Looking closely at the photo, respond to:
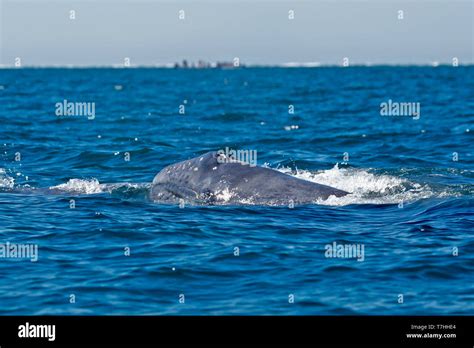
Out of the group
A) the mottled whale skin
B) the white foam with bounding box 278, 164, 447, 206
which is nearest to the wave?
the white foam with bounding box 278, 164, 447, 206

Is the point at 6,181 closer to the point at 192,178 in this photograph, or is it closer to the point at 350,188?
the point at 192,178

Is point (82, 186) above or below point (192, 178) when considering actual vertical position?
below

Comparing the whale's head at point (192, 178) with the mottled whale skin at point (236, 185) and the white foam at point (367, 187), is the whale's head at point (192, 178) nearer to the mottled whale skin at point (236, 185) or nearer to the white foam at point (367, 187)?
the mottled whale skin at point (236, 185)

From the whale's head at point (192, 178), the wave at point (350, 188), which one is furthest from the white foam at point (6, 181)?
the whale's head at point (192, 178)

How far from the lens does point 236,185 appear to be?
1689cm

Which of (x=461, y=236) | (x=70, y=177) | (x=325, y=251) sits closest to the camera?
(x=325, y=251)

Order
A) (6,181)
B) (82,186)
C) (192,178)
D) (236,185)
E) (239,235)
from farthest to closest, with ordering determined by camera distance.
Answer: (6,181) < (82,186) < (192,178) < (236,185) < (239,235)

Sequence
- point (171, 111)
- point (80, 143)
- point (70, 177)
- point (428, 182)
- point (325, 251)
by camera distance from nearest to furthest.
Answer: point (325, 251) → point (428, 182) → point (70, 177) → point (80, 143) → point (171, 111)

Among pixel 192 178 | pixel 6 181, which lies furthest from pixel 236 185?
pixel 6 181
